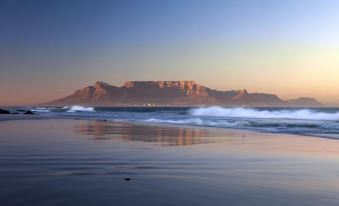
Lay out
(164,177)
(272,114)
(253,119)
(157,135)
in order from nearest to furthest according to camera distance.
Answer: (164,177) → (157,135) → (253,119) → (272,114)

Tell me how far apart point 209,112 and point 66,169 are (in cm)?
5655

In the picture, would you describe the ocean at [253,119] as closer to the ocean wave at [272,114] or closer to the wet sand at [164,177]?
the ocean wave at [272,114]

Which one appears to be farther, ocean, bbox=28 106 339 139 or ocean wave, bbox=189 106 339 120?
ocean wave, bbox=189 106 339 120

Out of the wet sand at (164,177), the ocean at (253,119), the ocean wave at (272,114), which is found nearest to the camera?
the wet sand at (164,177)

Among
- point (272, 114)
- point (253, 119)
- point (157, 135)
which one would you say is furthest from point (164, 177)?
point (272, 114)

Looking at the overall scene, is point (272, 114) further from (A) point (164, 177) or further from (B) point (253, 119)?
(A) point (164, 177)

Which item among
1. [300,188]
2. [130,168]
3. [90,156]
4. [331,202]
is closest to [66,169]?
[130,168]

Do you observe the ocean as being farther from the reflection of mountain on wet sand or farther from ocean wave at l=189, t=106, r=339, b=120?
the reflection of mountain on wet sand

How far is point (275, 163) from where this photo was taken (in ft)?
27.2

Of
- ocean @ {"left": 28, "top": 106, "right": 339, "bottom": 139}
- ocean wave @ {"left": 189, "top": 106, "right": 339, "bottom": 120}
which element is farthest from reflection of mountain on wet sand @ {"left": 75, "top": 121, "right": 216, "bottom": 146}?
ocean wave @ {"left": 189, "top": 106, "right": 339, "bottom": 120}

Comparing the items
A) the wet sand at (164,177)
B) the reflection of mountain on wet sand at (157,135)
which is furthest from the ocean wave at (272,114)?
the wet sand at (164,177)

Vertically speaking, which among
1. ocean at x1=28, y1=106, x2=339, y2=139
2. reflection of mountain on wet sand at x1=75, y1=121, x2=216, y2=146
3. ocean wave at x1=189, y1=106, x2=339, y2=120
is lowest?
reflection of mountain on wet sand at x1=75, y1=121, x2=216, y2=146

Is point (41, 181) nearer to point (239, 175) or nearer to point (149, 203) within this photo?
point (149, 203)

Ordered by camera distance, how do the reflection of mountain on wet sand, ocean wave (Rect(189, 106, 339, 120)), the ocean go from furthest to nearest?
ocean wave (Rect(189, 106, 339, 120)) → the ocean → the reflection of mountain on wet sand
